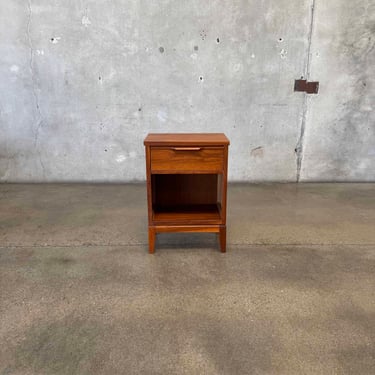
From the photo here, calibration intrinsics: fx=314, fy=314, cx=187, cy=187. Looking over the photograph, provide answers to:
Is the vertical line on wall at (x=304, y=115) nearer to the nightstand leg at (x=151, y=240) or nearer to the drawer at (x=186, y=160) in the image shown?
the drawer at (x=186, y=160)

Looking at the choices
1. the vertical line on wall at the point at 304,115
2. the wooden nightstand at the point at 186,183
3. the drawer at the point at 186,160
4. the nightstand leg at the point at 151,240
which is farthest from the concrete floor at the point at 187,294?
the vertical line on wall at the point at 304,115

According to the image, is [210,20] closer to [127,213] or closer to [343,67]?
[343,67]

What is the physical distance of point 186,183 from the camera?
1920mm

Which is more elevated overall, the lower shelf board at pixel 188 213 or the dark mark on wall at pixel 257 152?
the dark mark on wall at pixel 257 152

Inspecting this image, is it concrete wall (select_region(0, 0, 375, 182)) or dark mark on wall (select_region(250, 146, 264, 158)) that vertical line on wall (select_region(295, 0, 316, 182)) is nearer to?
concrete wall (select_region(0, 0, 375, 182))

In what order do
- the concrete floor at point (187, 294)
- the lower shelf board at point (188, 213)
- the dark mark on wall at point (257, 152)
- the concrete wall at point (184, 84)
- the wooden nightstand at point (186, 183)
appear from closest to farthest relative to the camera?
the concrete floor at point (187, 294) < the wooden nightstand at point (186, 183) < the lower shelf board at point (188, 213) < the concrete wall at point (184, 84) < the dark mark on wall at point (257, 152)

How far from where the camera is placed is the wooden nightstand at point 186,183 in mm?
1584

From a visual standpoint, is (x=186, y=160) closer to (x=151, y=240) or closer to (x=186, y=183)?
(x=186, y=183)

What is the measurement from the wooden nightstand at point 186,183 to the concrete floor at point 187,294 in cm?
20

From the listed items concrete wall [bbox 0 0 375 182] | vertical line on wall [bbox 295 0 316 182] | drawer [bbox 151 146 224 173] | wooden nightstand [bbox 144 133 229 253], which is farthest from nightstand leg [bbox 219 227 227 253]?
vertical line on wall [bbox 295 0 316 182]

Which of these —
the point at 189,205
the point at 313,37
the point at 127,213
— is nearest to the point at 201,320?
the point at 189,205

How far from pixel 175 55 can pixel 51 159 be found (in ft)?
4.87

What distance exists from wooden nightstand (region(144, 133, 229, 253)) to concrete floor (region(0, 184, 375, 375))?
198mm

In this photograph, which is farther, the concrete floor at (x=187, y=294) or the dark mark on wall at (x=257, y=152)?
the dark mark on wall at (x=257, y=152)
